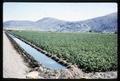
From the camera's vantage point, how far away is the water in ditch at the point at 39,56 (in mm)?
2758

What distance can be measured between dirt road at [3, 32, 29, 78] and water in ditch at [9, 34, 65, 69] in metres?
0.11

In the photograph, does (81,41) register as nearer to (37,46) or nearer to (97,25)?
(97,25)

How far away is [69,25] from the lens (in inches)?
112

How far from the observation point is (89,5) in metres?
2.81

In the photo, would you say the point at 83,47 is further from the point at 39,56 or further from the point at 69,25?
the point at 39,56

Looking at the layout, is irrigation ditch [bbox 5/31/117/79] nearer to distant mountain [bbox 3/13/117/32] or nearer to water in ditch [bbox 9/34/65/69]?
water in ditch [bbox 9/34/65/69]

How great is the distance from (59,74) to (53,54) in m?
0.23

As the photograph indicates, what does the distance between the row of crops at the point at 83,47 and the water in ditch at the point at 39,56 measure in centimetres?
7

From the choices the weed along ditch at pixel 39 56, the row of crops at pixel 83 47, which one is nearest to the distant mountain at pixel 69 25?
the row of crops at pixel 83 47

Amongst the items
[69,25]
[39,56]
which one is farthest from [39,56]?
[69,25]

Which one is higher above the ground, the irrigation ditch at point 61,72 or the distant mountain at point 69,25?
the distant mountain at point 69,25

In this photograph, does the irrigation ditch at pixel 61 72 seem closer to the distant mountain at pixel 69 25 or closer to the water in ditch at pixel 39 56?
the water in ditch at pixel 39 56

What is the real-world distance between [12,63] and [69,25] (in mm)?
750

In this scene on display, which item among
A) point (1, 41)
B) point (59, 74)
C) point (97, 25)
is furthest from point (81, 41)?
point (1, 41)
